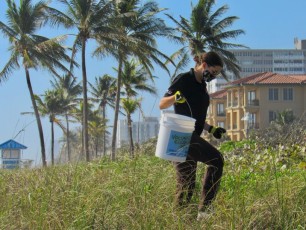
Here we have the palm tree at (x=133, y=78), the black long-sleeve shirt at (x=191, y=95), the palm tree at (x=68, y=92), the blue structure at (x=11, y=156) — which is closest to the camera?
the black long-sleeve shirt at (x=191, y=95)

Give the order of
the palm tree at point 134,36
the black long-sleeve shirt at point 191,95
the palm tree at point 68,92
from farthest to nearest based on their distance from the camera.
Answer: the palm tree at point 68,92 < the palm tree at point 134,36 < the black long-sleeve shirt at point 191,95

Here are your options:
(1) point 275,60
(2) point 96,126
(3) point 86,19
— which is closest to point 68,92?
(2) point 96,126

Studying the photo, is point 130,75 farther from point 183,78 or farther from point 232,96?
point 183,78

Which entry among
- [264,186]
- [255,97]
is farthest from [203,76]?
[255,97]

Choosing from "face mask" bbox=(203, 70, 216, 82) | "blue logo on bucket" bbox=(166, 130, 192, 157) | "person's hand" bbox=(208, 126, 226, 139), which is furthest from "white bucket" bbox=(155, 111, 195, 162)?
"person's hand" bbox=(208, 126, 226, 139)

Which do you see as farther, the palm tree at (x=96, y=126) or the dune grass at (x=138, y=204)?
the palm tree at (x=96, y=126)

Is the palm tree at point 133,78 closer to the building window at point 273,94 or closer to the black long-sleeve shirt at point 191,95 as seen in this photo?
the building window at point 273,94

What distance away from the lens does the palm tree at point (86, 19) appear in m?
31.1

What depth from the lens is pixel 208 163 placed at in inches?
182

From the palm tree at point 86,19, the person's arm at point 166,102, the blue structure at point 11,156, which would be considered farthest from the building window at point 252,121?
the person's arm at point 166,102

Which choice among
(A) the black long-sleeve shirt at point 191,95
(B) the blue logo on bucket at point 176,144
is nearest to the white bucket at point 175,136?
(B) the blue logo on bucket at point 176,144

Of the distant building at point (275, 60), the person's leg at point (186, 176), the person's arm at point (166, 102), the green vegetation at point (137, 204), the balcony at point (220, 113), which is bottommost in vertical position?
the green vegetation at point (137, 204)

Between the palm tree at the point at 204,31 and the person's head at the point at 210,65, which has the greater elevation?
the palm tree at the point at 204,31

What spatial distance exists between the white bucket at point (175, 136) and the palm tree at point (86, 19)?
86.3ft
